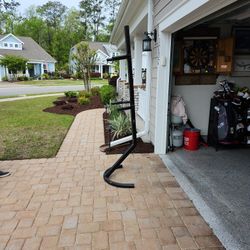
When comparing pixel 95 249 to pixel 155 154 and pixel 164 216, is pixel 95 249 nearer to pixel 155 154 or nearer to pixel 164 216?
pixel 164 216

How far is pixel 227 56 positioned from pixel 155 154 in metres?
2.25

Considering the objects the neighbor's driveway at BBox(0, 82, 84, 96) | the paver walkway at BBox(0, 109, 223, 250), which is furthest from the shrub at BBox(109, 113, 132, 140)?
the neighbor's driveway at BBox(0, 82, 84, 96)

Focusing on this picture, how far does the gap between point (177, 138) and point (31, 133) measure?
3.60 m

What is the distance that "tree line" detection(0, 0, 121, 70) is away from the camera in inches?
1577

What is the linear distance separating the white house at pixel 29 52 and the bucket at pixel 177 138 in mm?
30344

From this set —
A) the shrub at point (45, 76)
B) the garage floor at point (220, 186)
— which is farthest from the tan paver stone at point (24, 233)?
the shrub at point (45, 76)

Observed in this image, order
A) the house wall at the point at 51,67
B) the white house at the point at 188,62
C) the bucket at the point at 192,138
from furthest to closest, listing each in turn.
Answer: the house wall at the point at 51,67, the bucket at the point at 192,138, the white house at the point at 188,62

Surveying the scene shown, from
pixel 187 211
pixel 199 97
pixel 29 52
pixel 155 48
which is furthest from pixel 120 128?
pixel 29 52

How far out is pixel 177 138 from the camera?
498cm

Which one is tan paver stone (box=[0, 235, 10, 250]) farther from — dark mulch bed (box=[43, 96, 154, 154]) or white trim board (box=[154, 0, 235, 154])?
white trim board (box=[154, 0, 235, 154])

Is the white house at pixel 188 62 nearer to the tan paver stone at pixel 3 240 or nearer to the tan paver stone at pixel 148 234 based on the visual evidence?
the tan paver stone at pixel 148 234

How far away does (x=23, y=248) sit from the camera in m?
2.35

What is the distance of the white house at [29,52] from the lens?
105 feet

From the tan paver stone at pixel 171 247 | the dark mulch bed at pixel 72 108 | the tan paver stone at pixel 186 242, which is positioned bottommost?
the tan paver stone at pixel 171 247
